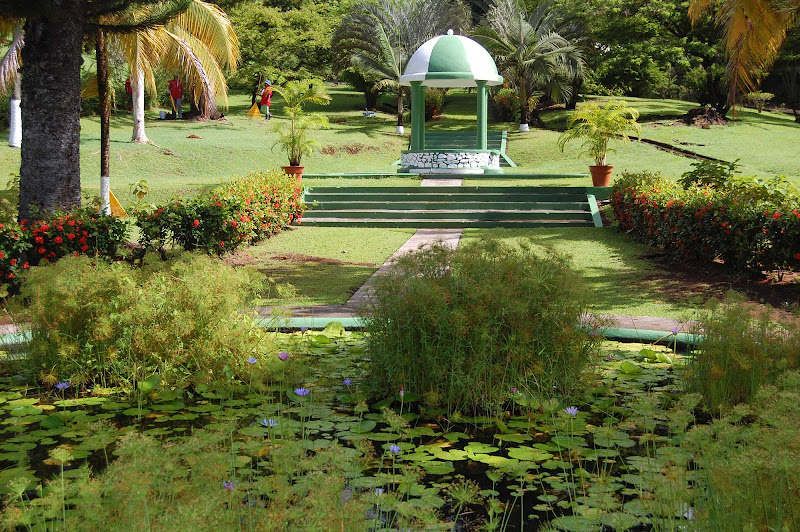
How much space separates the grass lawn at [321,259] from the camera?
8.61 meters

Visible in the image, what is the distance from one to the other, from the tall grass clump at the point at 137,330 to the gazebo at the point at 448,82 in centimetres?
1659

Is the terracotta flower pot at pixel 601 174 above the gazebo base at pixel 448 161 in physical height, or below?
below

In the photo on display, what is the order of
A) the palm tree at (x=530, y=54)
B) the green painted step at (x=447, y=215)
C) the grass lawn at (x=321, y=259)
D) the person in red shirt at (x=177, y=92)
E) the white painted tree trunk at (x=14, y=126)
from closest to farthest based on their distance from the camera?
the grass lawn at (x=321, y=259)
the green painted step at (x=447, y=215)
the white painted tree trunk at (x=14, y=126)
the palm tree at (x=530, y=54)
the person in red shirt at (x=177, y=92)

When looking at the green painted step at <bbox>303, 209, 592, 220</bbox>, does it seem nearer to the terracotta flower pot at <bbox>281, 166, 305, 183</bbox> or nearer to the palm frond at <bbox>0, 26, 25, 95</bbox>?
the terracotta flower pot at <bbox>281, 166, 305, 183</bbox>

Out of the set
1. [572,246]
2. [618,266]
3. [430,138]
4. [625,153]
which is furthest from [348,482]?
[430,138]

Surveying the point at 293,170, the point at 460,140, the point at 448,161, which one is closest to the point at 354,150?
the point at 460,140

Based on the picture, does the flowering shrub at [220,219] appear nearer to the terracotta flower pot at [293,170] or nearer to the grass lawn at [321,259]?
the grass lawn at [321,259]

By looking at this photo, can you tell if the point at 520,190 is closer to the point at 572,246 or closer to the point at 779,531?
the point at 572,246

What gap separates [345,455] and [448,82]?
20.9 m

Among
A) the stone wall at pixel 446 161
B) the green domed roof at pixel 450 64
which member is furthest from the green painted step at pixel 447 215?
→ the green domed roof at pixel 450 64

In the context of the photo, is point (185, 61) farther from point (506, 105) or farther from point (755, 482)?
point (506, 105)

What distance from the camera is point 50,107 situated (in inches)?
345

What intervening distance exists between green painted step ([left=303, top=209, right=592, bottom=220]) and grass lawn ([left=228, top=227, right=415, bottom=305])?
1.02m

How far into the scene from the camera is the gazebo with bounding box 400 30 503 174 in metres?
21.7
